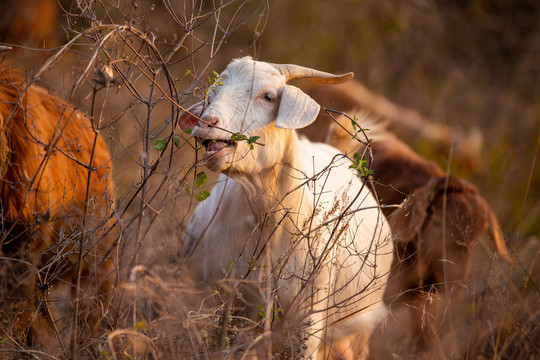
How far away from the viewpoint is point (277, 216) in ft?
11.2

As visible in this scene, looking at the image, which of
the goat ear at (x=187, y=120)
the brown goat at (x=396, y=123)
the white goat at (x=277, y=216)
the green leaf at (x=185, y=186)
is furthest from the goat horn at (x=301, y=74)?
the brown goat at (x=396, y=123)

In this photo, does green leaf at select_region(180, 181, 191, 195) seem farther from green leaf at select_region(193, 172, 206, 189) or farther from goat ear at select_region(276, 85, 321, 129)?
goat ear at select_region(276, 85, 321, 129)

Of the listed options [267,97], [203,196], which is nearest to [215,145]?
[203,196]

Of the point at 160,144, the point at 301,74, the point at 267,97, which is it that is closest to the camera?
the point at 160,144

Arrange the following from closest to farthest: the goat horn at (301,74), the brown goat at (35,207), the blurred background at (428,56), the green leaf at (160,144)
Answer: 1. the green leaf at (160,144)
2. the brown goat at (35,207)
3. the goat horn at (301,74)
4. the blurred background at (428,56)

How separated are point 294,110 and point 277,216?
65cm

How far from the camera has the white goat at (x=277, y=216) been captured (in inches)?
117

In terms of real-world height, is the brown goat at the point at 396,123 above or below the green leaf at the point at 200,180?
above

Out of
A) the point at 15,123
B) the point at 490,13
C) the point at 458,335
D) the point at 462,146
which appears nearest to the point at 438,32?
the point at 490,13

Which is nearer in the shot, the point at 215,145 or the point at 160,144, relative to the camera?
the point at 160,144

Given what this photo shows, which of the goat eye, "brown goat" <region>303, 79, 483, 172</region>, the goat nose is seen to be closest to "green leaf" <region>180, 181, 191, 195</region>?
the goat nose

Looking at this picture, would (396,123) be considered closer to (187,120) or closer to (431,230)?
(431,230)

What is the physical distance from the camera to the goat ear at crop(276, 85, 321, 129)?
3053mm

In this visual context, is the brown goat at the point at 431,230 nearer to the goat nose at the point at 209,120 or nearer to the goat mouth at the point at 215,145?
the goat mouth at the point at 215,145
